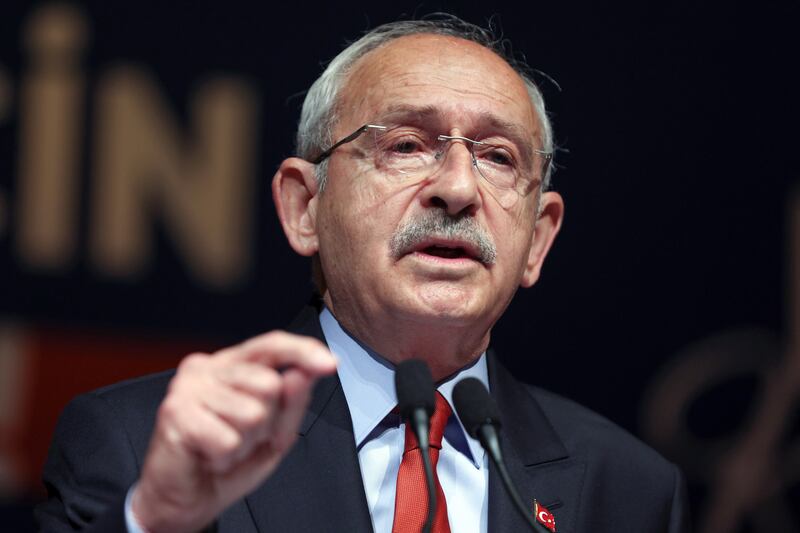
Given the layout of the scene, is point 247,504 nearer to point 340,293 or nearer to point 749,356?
point 340,293

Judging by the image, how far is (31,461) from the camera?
3070 millimetres

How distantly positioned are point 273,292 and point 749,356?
138 cm

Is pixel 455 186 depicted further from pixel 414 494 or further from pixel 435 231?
pixel 414 494

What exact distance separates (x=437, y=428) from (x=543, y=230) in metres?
0.58

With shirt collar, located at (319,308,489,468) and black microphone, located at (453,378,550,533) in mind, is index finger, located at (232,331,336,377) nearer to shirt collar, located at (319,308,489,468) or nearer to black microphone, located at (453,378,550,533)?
black microphone, located at (453,378,550,533)

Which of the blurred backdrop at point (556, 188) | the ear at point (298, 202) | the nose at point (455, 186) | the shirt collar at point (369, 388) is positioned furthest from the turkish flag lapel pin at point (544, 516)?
the blurred backdrop at point (556, 188)

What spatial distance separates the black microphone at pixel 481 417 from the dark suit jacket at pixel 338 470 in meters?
0.30

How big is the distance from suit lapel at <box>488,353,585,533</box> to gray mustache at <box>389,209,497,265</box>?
0.36 metres

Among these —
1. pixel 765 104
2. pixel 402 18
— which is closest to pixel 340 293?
pixel 402 18

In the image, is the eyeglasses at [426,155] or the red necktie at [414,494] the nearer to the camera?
the red necktie at [414,494]

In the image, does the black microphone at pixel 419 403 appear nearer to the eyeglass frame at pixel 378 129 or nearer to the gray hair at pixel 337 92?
the eyeglass frame at pixel 378 129

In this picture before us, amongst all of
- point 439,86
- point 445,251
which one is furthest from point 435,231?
point 439,86

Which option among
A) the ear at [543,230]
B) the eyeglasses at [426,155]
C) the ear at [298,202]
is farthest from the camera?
the ear at [543,230]

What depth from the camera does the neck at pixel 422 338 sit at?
2051 millimetres
